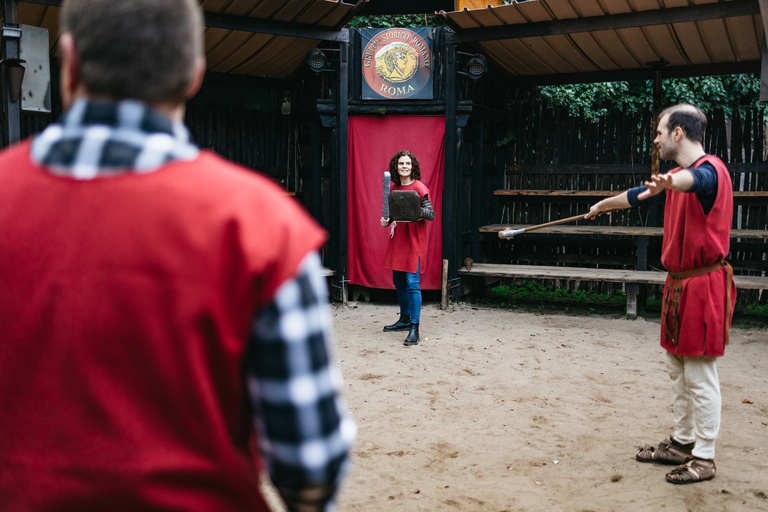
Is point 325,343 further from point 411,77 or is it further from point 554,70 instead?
point 554,70

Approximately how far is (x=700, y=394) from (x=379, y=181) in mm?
5032

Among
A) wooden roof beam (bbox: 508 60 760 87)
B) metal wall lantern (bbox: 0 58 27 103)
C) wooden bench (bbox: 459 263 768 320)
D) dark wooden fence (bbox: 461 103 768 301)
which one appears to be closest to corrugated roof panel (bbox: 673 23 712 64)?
wooden roof beam (bbox: 508 60 760 87)

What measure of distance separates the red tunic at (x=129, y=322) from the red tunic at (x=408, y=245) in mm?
5303

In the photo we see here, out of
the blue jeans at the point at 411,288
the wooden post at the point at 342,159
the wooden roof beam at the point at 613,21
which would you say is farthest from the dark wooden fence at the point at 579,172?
the blue jeans at the point at 411,288

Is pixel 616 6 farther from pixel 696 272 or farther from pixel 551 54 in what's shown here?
pixel 696 272

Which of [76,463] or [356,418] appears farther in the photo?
[356,418]

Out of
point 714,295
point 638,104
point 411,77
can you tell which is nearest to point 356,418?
point 714,295

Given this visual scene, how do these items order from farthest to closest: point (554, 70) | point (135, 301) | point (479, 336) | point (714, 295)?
point (554, 70), point (479, 336), point (714, 295), point (135, 301)

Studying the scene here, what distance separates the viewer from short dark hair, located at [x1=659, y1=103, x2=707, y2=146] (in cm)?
335

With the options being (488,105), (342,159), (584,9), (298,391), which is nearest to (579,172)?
(488,105)

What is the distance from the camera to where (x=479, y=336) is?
662 cm

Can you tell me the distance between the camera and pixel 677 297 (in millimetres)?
3422

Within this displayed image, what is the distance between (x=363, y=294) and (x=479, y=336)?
1.98m

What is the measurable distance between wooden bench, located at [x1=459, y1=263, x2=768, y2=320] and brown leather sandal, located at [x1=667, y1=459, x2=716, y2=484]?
13.1 feet
